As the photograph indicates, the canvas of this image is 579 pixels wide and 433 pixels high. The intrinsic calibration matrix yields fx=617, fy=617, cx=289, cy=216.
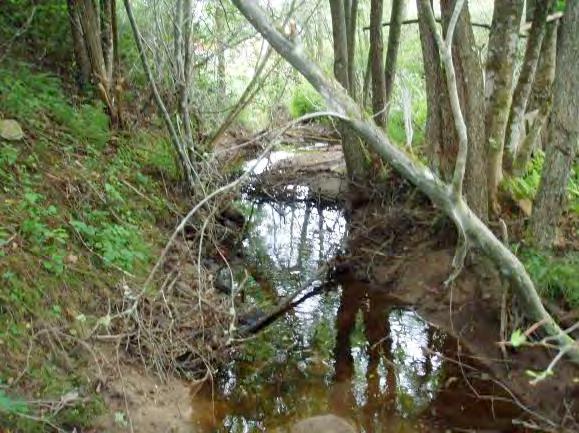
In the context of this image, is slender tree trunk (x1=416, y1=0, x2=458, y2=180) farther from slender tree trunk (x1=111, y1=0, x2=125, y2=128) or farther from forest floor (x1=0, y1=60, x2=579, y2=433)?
slender tree trunk (x1=111, y1=0, x2=125, y2=128)

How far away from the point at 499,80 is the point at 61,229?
508 centimetres

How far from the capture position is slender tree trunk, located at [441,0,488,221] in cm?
668

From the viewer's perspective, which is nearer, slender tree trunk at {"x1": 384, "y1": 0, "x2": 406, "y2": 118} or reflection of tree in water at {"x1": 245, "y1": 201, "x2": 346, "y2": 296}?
reflection of tree in water at {"x1": 245, "y1": 201, "x2": 346, "y2": 296}

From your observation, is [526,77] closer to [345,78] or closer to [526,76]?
[526,76]

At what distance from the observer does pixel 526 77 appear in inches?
293

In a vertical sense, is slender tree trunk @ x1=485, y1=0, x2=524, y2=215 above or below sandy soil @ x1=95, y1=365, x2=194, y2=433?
above

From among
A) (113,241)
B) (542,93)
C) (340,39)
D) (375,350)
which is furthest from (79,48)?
(542,93)

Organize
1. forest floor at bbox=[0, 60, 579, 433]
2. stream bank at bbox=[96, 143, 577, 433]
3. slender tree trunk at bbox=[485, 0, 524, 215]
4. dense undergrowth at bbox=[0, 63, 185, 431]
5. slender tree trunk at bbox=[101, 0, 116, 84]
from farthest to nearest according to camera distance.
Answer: slender tree trunk at bbox=[101, 0, 116, 84], slender tree trunk at bbox=[485, 0, 524, 215], stream bank at bbox=[96, 143, 577, 433], forest floor at bbox=[0, 60, 579, 433], dense undergrowth at bbox=[0, 63, 185, 431]

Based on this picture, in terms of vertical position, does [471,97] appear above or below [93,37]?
below

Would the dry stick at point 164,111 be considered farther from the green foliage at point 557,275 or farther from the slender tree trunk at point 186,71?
the green foliage at point 557,275

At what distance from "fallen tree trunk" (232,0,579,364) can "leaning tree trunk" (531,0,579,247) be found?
1580mm

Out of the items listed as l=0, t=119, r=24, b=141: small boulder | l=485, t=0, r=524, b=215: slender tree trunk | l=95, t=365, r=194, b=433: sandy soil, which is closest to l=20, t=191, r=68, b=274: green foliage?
l=0, t=119, r=24, b=141: small boulder

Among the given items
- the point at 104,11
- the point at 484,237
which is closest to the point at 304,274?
the point at 484,237

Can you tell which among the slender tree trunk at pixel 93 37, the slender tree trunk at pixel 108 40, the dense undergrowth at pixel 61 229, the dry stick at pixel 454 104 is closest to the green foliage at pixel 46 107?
the dense undergrowth at pixel 61 229
